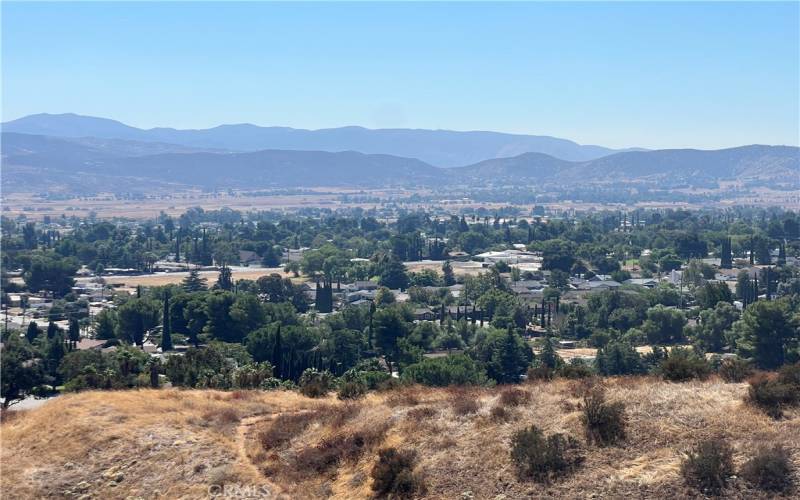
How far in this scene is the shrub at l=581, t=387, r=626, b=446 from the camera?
59.8 ft

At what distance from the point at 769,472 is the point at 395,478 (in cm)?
663

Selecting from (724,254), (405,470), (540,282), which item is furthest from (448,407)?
(724,254)

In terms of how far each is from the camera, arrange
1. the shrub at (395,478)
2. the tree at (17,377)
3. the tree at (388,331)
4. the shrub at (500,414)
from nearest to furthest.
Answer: the shrub at (395,478), the shrub at (500,414), the tree at (17,377), the tree at (388,331)

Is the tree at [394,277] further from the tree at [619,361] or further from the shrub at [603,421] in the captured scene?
the shrub at [603,421]

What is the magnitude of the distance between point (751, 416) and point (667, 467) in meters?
2.67

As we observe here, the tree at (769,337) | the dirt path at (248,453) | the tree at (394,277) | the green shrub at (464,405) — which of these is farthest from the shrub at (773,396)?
the tree at (394,277)

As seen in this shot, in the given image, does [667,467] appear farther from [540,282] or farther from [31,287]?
[31,287]

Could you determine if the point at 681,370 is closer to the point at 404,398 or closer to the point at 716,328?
the point at 404,398

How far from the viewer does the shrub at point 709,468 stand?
16234 millimetres

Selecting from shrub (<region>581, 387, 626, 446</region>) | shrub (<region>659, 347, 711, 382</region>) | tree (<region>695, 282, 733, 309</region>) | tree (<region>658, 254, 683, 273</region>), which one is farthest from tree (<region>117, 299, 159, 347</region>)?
tree (<region>658, 254, 683, 273</region>)

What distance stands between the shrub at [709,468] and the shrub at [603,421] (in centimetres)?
176

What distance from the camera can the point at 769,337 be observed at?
4669cm

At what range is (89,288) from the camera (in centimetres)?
8844

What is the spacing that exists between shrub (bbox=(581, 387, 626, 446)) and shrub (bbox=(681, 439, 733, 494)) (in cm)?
176
